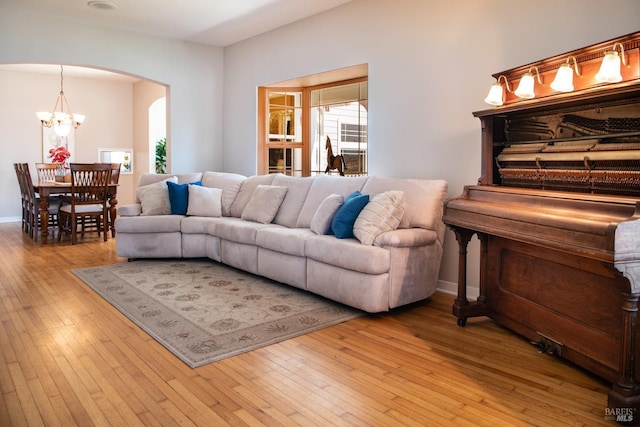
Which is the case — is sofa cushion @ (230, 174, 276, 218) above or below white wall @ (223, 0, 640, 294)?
below

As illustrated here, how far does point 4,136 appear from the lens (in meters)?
8.42

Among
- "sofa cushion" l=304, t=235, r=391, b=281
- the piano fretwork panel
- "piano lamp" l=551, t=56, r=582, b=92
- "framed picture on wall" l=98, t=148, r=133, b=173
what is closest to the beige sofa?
"sofa cushion" l=304, t=235, r=391, b=281

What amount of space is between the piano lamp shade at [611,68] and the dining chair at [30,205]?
6725 mm

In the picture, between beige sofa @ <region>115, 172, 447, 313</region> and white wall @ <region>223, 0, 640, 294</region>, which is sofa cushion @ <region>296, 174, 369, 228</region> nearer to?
beige sofa @ <region>115, 172, 447, 313</region>

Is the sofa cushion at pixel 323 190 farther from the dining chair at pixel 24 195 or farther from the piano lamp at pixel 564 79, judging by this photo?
the dining chair at pixel 24 195

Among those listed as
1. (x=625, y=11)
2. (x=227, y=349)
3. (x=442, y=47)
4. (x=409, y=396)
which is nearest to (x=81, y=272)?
(x=227, y=349)

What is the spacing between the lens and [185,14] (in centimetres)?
542

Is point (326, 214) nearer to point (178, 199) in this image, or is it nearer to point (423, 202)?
point (423, 202)

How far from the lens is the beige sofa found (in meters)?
3.34

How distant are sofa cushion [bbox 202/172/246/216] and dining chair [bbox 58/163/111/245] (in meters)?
1.59

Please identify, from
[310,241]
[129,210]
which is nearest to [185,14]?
[129,210]

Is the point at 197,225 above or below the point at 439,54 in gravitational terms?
below

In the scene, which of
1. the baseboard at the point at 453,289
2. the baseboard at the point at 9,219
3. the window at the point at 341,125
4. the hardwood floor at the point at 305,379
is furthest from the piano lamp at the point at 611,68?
the baseboard at the point at 9,219

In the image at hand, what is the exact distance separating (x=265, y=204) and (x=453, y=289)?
2.03 metres
